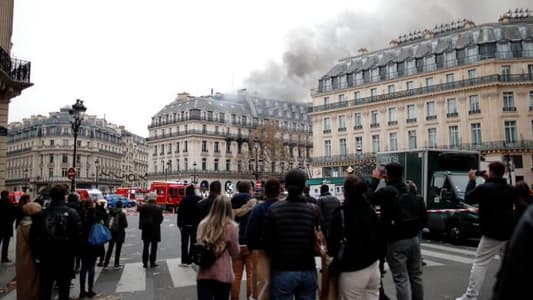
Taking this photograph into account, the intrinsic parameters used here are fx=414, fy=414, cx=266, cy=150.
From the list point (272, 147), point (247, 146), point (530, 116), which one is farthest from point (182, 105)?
point (530, 116)

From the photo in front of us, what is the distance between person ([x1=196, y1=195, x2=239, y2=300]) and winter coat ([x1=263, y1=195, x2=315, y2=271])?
0.47 meters

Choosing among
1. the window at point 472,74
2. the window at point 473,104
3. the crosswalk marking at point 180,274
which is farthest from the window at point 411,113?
the crosswalk marking at point 180,274

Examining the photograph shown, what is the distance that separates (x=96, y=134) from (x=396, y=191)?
338 feet

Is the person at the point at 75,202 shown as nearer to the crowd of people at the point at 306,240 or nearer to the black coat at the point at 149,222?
the crowd of people at the point at 306,240

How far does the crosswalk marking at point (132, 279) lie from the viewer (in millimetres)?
7766

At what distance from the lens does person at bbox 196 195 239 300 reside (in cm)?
418

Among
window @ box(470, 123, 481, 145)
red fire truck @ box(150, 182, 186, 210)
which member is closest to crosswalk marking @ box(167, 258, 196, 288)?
red fire truck @ box(150, 182, 186, 210)

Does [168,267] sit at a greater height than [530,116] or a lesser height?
lesser

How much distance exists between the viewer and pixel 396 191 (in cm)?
532

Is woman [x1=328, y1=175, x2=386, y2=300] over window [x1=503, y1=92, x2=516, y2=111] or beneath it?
beneath

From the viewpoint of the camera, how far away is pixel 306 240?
3.96m

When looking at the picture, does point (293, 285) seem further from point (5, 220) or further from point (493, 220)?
point (5, 220)

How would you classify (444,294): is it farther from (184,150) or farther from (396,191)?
(184,150)

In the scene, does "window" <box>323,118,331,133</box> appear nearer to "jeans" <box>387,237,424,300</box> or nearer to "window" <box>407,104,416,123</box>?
"window" <box>407,104,416,123</box>
